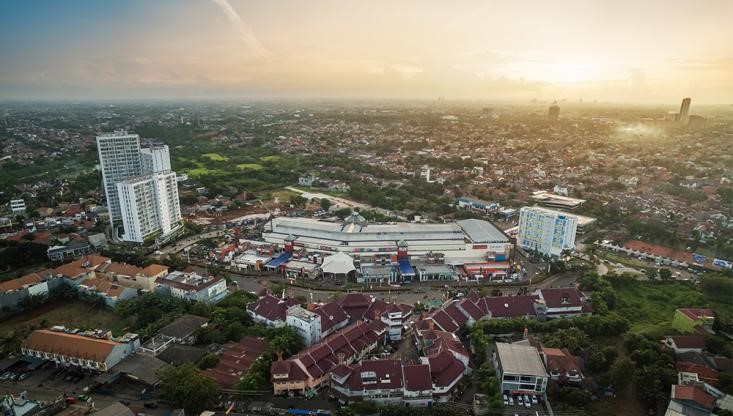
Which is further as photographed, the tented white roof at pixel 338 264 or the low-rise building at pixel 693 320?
the tented white roof at pixel 338 264

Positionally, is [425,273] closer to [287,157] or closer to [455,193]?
[455,193]

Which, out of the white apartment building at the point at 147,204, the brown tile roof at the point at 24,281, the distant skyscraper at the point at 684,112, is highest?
the distant skyscraper at the point at 684,112

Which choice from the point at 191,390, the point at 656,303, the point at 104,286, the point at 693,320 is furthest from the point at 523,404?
the point at 104,286

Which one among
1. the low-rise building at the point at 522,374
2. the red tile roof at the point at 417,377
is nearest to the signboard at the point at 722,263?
the low-rise building at the point at 522,374

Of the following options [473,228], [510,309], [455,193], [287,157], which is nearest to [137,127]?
[287,157]

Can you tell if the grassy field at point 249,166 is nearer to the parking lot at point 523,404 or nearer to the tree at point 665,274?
the tree at point 665,274

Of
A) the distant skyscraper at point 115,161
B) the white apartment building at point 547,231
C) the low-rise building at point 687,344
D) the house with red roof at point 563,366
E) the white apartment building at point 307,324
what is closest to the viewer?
the house with red roof at point 563,366

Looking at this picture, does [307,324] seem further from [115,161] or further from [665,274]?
[115,161]
